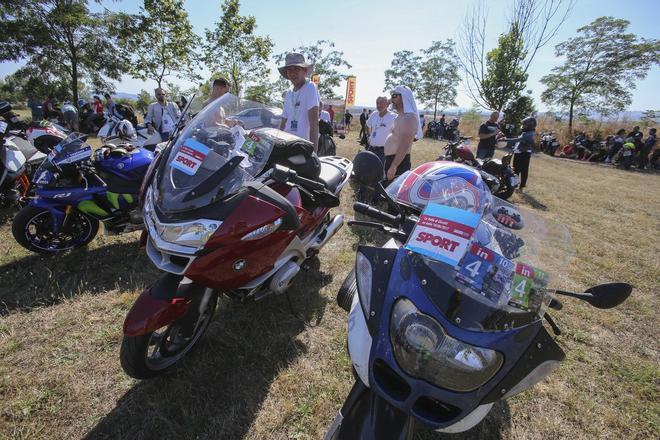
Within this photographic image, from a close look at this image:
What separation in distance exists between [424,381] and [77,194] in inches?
136

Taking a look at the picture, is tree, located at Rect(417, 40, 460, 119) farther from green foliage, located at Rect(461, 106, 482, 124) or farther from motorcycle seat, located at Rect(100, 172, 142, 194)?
motorcycle seat, located at Rect(100, 172, 142, 194)

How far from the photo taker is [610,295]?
1.20m

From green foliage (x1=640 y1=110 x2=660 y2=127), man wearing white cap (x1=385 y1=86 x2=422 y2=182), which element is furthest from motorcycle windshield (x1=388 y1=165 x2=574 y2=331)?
green foliage (x1=640 y1=110 x2=660 y2=127)

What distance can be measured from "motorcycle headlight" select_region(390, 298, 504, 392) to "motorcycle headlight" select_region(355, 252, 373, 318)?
200 millimetres

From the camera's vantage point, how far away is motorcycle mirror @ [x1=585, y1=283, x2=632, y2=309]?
1.19 meters

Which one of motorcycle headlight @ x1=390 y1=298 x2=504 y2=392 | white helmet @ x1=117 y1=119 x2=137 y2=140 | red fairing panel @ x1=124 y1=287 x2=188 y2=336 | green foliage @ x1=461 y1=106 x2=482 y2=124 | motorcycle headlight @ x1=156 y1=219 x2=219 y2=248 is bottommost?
red fairing panel @ x1=124 y1=287 x2=188 y2=336

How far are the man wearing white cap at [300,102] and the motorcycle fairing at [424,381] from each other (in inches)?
112

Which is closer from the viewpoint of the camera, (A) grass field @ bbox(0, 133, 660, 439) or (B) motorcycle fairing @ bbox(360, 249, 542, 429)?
(B) motorcycle fairing @ bbox(360, 249, 542, 429)

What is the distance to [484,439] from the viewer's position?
181 centimetres

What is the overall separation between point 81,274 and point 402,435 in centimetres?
318

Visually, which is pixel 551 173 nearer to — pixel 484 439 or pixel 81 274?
pixel 484 439

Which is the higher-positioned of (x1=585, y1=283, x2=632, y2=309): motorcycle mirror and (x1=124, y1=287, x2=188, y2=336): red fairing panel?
(x1=585, y1=283, x2=632, y2=309): motorcycle mirror

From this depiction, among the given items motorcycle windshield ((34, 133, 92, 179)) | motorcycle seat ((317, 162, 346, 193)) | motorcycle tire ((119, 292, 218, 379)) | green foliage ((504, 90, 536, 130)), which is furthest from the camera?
green foliage ((504, 90, 536, 130))

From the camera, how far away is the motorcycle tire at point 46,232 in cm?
309
